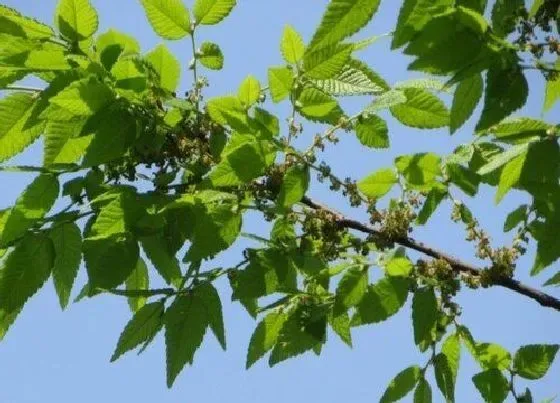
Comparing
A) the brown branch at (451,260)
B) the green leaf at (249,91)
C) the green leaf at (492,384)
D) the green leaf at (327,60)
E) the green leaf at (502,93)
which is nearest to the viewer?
the green leaf at (502,93)

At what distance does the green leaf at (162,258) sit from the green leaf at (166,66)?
71cm

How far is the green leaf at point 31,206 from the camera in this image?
3293 mm

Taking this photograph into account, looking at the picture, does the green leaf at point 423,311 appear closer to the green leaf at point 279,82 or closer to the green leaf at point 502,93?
the green leaf at point 502,93

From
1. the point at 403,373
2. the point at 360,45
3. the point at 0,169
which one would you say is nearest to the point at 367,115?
the point at 360,45

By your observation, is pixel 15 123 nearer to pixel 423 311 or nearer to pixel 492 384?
pixel 423 311

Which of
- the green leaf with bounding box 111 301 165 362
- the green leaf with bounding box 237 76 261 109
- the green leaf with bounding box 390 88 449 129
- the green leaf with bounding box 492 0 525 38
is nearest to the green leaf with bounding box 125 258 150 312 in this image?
the green leaf with bounding box 111 301 165 362

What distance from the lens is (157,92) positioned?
11.0ft

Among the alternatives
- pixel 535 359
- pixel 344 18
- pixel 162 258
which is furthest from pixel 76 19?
pixel 535 359

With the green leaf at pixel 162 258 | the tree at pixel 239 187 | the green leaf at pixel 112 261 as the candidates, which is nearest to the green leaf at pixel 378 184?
the tree at pixel 239 187

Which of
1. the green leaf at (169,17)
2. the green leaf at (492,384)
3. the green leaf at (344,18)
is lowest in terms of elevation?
the green leaf at (492,384)

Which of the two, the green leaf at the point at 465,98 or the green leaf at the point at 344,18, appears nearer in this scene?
the green leaf at the point at 344,18

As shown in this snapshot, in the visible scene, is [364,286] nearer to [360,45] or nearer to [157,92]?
[360,45]

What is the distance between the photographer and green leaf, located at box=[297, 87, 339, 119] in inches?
125

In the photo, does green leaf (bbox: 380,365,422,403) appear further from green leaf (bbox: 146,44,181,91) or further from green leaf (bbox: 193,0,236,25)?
green leaf (bbox: 193,0,236,25)
